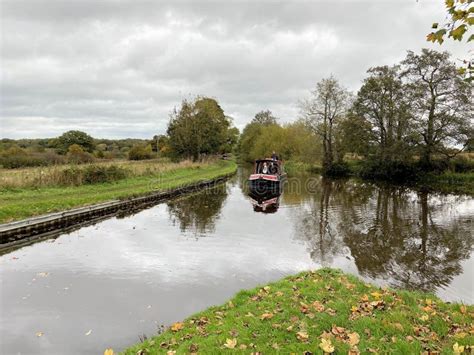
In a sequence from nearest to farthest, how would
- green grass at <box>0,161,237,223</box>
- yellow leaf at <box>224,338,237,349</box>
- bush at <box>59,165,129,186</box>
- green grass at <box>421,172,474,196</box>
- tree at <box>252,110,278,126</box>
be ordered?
yellow leaf at <box>224,338,237,349</box> → green grass at <box>0,161,237,223</box> → bush at <box>59,165,129,186</box> → green grass at <box>421,172,474,196</box> → tree at <box>252,110,278,126</box>

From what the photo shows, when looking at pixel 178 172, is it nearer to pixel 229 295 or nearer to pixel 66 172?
pixel 66 172

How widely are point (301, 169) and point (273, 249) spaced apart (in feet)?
127

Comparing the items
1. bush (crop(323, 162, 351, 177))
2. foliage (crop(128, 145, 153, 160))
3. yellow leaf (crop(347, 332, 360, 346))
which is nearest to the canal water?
yellow leaf (crop(347, 332, 360, 346))

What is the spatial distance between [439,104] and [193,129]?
2522cm

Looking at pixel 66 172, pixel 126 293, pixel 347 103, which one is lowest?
pixel 126 293

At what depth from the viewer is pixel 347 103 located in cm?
3712

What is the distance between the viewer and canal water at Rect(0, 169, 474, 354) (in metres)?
6.22

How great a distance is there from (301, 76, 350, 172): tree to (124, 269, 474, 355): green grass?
33.8 meters

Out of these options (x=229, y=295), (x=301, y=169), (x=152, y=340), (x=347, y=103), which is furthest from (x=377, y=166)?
(x=152, y=340)

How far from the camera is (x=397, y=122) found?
31484mm

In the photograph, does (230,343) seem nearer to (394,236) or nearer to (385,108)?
(394,236)

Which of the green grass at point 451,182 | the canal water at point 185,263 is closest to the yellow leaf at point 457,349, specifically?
the canal water at point 185,263

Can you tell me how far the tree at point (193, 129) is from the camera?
40750 mm

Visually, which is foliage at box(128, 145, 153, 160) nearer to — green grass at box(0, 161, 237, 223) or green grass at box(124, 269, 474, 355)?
green grass at box(0, 161, 237, 223)
